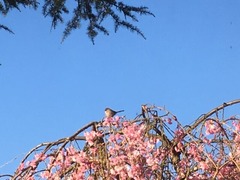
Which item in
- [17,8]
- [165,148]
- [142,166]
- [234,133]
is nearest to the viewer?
[142,166]

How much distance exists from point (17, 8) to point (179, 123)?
2.58 metres

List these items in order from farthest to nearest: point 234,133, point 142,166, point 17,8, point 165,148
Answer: point 17,8
point 234,133
point 165,148
point 142,166

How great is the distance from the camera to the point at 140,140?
7.85 ft

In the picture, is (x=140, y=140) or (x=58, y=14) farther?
(x=58, y=14)

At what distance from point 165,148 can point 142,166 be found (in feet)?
0.67

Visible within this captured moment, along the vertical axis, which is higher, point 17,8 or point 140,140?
point 17,8

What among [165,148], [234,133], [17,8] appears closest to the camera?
[165,148]

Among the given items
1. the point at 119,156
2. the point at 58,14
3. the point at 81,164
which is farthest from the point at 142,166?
the point at 58,14

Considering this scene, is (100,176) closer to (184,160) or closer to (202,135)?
(184,160)

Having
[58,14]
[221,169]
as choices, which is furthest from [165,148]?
[58,14]

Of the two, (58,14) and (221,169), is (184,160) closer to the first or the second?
(221,169)

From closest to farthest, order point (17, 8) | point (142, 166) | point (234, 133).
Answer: point (142, 166), point (234, 133), point (17, 8)

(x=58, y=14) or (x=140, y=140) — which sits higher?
(x=58, y=14)

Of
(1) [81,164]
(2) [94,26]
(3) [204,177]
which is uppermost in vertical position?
(2) [94,26]
